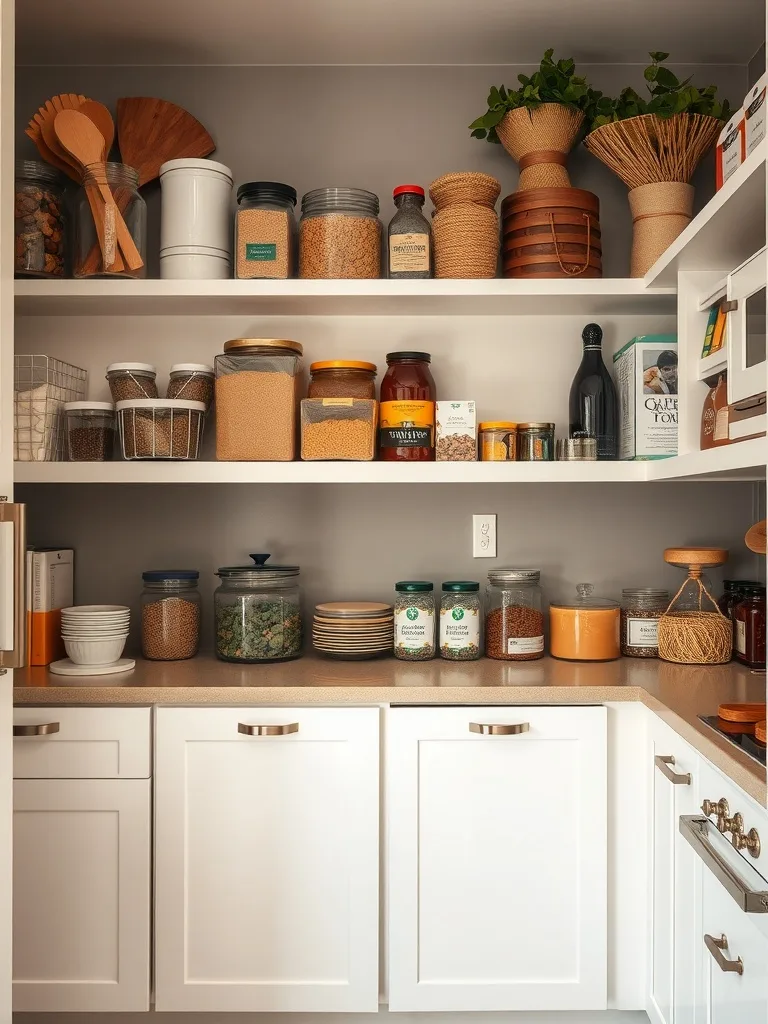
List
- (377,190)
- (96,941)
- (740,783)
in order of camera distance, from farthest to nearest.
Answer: (377,190) → (96,941) → (740,783)

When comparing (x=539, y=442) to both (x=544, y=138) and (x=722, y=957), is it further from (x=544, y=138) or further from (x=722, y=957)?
(x=722, y=957)

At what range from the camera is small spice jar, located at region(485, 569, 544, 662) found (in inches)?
89.0

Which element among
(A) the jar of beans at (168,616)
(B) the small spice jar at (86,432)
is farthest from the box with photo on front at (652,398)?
(B) the small spice jar at (86,432)

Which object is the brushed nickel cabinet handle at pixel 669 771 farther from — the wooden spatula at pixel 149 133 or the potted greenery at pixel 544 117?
the wooden spatula at pixel 149 133

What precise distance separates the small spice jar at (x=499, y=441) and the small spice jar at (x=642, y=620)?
493 millimetres

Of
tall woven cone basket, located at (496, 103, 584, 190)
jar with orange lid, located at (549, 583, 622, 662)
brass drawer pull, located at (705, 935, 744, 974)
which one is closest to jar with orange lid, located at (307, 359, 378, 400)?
tall woven cone basket, located at (496, 103, 584, 190)

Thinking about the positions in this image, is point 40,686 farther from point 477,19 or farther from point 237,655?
point 477,19

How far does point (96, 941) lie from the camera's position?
1.94 meters

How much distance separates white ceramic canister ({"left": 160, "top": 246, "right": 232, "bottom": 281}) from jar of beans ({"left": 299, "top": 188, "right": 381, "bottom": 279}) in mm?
228

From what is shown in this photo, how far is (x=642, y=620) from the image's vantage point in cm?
231

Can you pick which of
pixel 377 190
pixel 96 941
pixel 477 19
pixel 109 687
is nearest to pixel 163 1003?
pixel 96 941

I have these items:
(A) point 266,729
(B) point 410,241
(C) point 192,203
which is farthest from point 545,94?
(A) point 266,729

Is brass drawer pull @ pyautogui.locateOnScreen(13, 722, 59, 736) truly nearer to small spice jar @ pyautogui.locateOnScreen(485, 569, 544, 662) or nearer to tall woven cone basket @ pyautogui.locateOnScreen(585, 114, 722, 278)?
small spice jar @ pyautogui.locateOnScreen(485, 569, 544, 662)

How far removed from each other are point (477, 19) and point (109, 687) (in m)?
1.86
